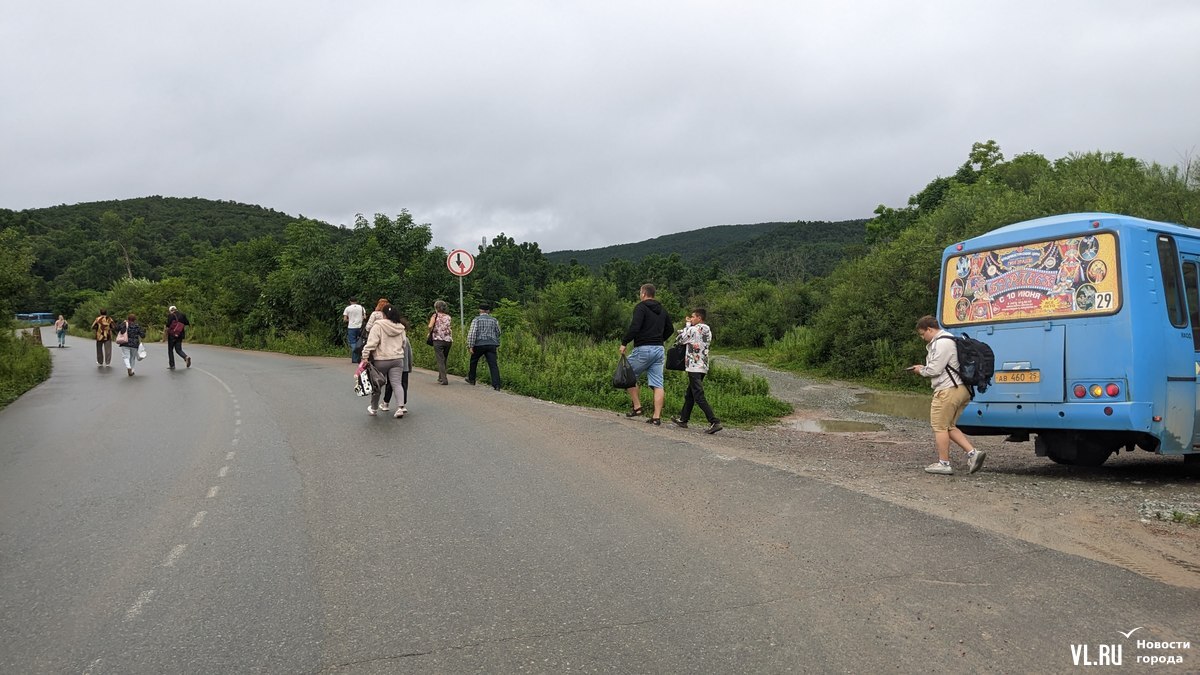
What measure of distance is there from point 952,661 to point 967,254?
727 cm

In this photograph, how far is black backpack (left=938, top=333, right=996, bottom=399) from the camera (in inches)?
323

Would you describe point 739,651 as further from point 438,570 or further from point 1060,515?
point 1060,515

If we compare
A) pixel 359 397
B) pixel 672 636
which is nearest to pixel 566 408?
pixel 359 397

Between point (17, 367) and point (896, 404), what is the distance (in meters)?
21.3

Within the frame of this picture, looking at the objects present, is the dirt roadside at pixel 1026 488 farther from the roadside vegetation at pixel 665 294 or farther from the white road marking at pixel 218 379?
the white road marking at pixel 218 379

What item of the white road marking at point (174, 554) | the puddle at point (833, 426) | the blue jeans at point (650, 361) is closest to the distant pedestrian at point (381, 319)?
the blue jeans at point (650, 361)

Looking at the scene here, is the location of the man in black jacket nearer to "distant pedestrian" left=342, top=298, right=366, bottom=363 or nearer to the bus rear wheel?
the bus rear wheel

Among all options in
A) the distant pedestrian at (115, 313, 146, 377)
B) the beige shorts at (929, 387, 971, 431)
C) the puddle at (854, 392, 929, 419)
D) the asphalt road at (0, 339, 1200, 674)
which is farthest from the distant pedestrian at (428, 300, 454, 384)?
the beige shorts at (929, 387, 971, 431)

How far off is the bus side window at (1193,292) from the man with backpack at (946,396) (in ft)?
9.19

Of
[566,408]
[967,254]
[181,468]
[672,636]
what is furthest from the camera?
[566,408]

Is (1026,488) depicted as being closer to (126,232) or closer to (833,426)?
(833,426)

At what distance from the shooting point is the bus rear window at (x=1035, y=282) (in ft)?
27.5

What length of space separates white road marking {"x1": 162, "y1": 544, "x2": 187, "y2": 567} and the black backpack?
7.15m

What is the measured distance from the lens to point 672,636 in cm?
405
